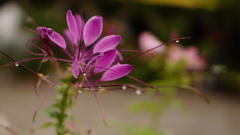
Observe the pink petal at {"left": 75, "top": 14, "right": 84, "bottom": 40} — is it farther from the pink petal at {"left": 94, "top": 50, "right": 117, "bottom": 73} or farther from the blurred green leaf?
the blurred green leaf

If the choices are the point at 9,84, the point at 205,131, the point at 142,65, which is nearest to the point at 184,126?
the point at 205,131

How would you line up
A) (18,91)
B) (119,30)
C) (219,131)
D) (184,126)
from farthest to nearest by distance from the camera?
(119,30) < (18,91) < (184,126) < (219,131)

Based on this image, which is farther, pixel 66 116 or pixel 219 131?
pixel 219 131

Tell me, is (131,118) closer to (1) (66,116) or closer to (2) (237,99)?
(2) (237,99)

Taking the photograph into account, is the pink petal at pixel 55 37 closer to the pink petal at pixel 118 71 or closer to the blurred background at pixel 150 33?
the pink petal at pixel 118 71

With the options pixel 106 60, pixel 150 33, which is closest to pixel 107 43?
pixel 106 60

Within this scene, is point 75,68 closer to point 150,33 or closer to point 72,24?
point 72,24

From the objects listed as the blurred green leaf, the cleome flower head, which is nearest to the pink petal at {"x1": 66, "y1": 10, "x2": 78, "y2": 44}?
the cleome flower head
